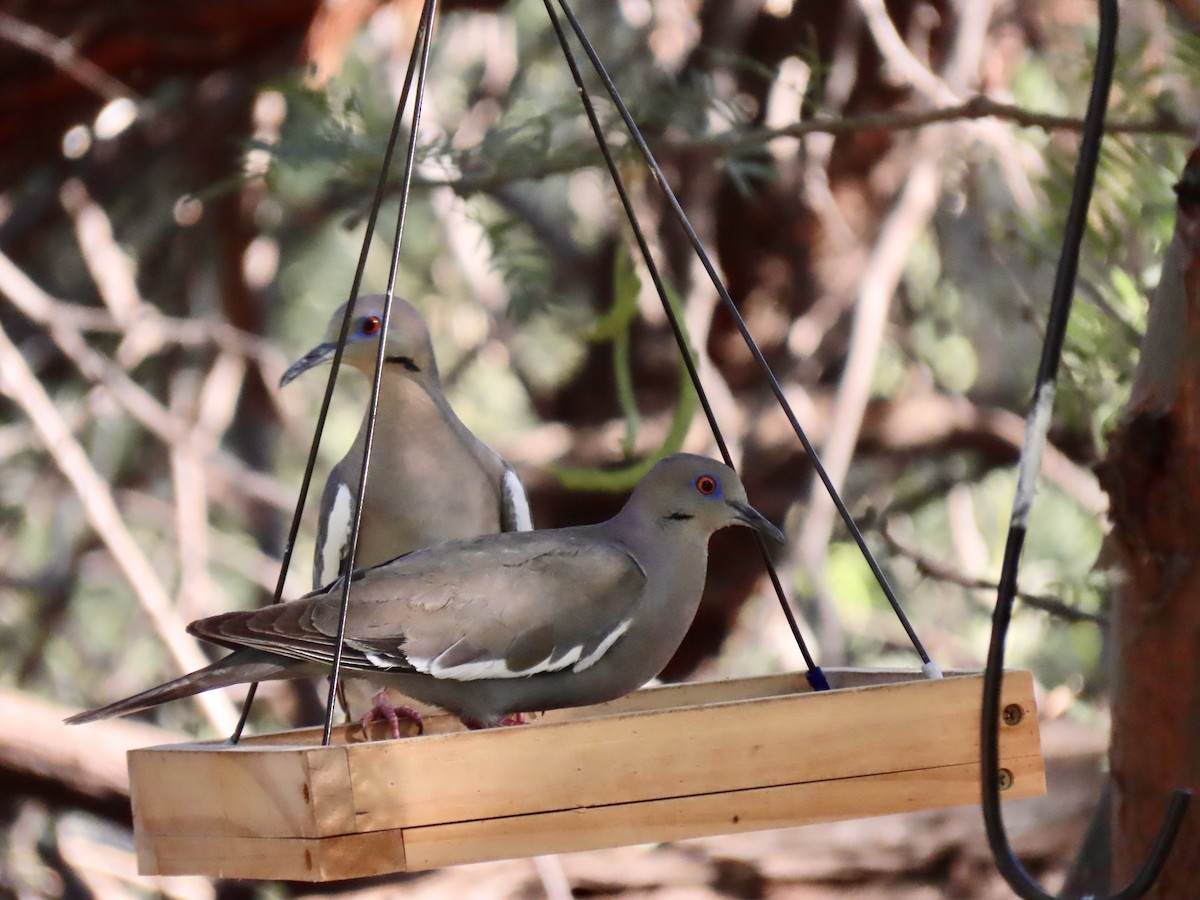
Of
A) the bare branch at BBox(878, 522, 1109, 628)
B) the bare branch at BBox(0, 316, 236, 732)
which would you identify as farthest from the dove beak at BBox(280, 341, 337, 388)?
the bare branch at BBox(0, 316, 236, 732)

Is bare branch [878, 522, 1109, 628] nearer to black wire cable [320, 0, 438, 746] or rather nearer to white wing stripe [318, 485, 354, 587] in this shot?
white wing stripe [318, 485, 354, 587]

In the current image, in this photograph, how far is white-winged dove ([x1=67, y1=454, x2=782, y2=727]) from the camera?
1456 millimetres

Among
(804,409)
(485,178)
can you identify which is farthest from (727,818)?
(804,409)

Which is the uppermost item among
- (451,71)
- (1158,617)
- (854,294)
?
(451,71)

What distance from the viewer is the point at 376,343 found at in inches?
74.6

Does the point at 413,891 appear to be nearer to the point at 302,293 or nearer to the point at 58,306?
the point at 58,306

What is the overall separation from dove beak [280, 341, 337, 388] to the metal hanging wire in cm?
97

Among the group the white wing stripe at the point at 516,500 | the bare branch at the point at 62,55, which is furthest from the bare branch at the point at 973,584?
the bare branch at the point at 62,55

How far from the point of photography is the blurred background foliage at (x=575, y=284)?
3.14 m

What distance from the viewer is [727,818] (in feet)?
4.61

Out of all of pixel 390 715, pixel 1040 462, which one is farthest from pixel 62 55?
pixel 1040 462

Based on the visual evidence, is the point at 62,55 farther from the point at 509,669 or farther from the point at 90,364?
the point at 509,669

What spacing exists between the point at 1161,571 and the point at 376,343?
1.12 metres

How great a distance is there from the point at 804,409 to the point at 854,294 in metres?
0.32
